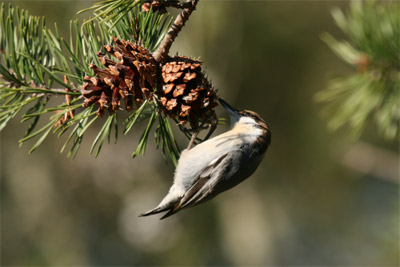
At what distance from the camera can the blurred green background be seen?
462 cm

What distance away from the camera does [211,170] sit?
187 centimetres

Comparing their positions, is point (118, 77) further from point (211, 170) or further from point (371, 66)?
point (371, 66)

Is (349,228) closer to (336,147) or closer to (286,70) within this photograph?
(336,147)

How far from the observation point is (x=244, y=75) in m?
4.88

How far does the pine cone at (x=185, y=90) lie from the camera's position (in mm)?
1226

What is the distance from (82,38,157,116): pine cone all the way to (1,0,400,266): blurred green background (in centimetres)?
301

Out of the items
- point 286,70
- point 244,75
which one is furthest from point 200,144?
point 286,70

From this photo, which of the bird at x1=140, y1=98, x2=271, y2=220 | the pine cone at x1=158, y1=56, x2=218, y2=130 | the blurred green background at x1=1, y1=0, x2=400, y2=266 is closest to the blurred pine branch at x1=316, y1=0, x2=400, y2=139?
the bird at x1=140, y1=98, x2=271, y2=220

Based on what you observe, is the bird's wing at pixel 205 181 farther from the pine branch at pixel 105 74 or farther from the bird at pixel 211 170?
the pine branch at pixel 105 74

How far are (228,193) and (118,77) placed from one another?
172 inches

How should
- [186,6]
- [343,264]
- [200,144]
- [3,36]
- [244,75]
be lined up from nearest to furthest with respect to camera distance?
[186,6], [3,36], [200,144], [244,75], [343,264]

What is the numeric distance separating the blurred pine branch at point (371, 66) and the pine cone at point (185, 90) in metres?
0.61

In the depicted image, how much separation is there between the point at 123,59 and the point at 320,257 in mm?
5375

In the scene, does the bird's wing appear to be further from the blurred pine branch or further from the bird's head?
the blurred pine branch
